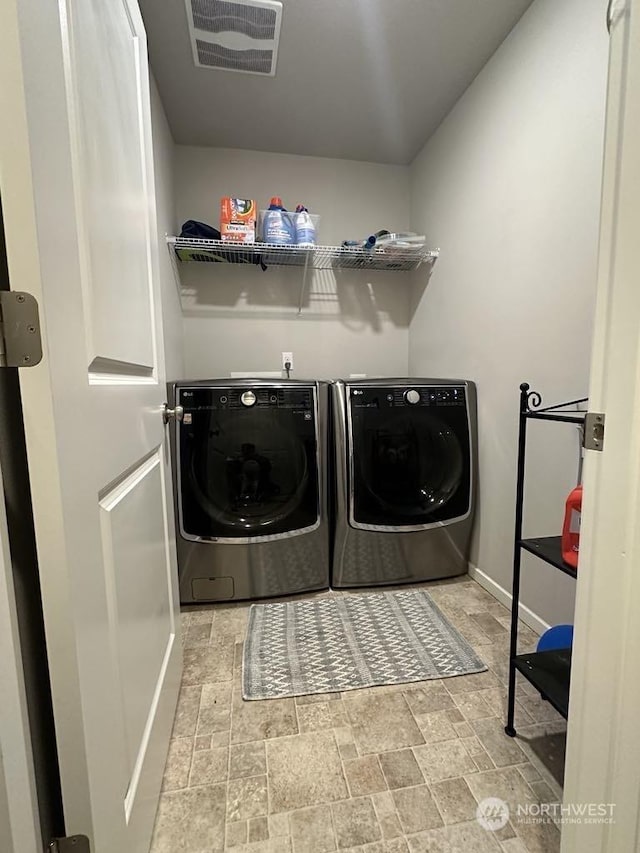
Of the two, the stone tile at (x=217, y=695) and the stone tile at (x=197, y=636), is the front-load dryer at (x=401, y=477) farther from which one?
the stone tile at (x=217, y=695)

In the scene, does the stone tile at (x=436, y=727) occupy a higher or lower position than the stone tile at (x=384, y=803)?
lower

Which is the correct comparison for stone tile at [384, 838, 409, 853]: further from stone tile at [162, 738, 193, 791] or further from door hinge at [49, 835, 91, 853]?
door hinge at [49, 835, 91, 853]

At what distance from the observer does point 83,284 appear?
578 millimetres

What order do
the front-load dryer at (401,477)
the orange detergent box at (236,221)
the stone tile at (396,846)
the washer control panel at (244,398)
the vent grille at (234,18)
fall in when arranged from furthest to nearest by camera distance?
the orange detergent box at (236,221) < the front-load dryer at (401,477) < the washer control panel at (244,398) < the vent grille at (234,18) < the stone tile at (396,846)

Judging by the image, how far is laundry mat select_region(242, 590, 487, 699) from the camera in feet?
4.30

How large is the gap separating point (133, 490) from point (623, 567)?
2.85 feet

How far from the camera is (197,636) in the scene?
1.55 metres

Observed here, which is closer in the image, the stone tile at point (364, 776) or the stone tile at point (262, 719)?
the stone tile at point (364, 776)

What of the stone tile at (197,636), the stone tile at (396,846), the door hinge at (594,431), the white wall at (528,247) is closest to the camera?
the door hinge at (594,431)

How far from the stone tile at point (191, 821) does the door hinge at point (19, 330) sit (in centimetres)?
107

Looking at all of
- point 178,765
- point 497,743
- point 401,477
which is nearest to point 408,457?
point 401,477

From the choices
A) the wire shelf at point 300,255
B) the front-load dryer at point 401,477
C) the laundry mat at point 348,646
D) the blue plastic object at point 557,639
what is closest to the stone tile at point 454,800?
the laundry mat at point 348,646

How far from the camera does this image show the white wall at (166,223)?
174 cm

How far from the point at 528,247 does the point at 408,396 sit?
751 millimetres
